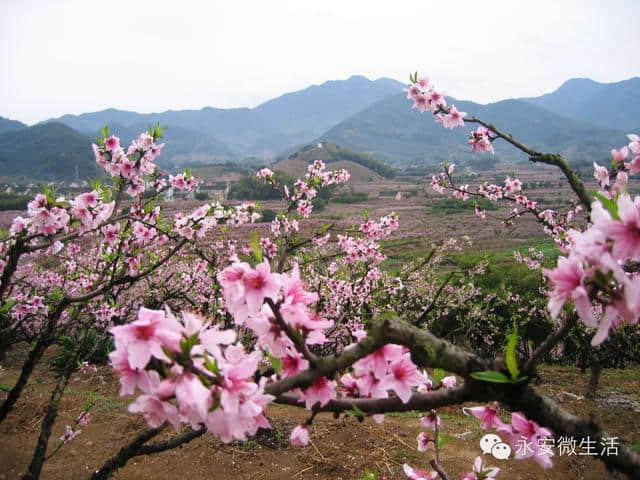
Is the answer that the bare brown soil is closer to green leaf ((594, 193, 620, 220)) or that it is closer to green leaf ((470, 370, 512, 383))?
green leaf ((470, 370, 512, 383))

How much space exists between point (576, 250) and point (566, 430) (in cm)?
→ 46

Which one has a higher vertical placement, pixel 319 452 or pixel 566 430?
pixel 566 430

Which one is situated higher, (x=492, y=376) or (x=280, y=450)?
(x=492, y=376)

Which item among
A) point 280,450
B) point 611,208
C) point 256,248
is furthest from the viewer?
point 280,450

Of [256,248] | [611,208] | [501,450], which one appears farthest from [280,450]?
[611,208]

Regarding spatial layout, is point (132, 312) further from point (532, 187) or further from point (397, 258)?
point (532, 187)

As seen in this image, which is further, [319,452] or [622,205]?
[319,452]

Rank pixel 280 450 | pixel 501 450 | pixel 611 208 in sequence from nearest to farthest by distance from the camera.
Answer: pixel 611 208, pixel 501 450, pixel 280 450

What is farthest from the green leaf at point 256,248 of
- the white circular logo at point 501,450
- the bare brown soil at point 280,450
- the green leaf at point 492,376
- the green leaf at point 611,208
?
the bare brown soil at point 280,450

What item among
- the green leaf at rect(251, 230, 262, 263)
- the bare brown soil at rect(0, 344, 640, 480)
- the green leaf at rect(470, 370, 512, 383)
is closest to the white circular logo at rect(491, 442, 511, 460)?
the green leaf at rect(470, 370, 512, 383)

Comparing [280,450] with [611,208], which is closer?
[611,208]

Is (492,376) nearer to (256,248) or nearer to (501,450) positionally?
(256,248)

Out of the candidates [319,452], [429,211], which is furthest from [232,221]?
[429,211]

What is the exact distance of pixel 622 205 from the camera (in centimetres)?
87
